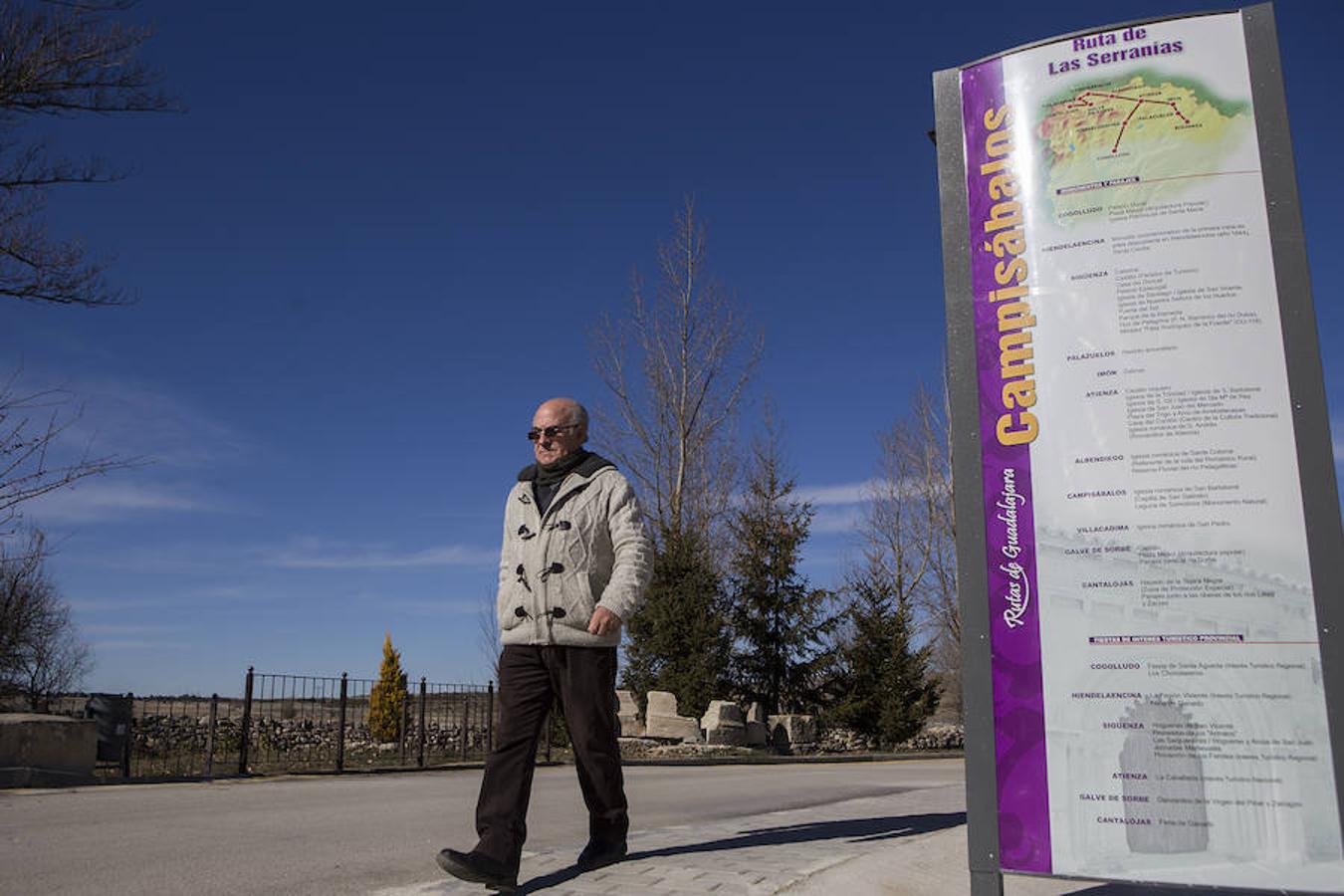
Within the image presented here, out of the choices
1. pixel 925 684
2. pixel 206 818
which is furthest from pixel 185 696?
pixel 925 684

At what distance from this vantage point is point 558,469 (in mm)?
4738

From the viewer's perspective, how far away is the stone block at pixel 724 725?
23.6 meters

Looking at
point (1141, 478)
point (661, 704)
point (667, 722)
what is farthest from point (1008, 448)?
point (661, 704)

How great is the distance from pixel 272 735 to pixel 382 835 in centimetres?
1063

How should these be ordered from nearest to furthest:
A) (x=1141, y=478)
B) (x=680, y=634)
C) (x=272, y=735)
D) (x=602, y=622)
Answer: (x=1141, y=478)
(x=602, y=622)
(x=272, y=735)
(x=680, y=634)

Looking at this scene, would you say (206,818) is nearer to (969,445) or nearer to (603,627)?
(603,627)

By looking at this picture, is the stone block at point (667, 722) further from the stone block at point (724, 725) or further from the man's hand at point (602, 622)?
the man's hand at point (602, 622)

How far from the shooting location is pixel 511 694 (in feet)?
14.6

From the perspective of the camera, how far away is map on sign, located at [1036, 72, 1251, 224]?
3.16 metres

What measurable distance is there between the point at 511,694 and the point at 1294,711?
2.89m

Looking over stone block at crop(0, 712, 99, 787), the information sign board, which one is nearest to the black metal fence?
stone block at crop(0, 712, 99, 787)

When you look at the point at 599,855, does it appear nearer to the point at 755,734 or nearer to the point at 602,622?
the point at 602,622

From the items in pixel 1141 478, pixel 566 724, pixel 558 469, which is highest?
pixel 558 469

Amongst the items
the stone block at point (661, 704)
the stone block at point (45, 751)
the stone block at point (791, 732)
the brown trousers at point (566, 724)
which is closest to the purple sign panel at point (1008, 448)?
the brown trousers at point (566, 724)
